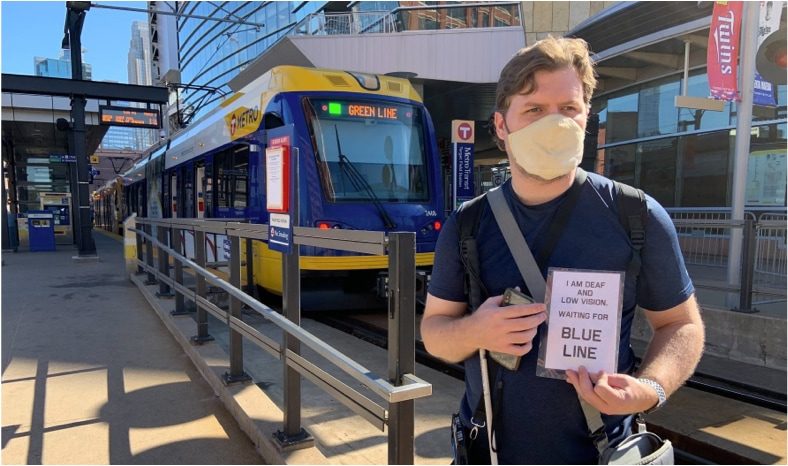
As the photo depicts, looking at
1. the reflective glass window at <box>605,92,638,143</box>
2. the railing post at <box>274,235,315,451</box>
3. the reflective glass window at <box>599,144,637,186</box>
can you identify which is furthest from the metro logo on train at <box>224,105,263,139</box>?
the reflective glass window at <box>605,92,638,143</box>

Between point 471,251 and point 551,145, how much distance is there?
359mm

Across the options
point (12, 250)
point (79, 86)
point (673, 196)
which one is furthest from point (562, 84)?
point (12, 250)

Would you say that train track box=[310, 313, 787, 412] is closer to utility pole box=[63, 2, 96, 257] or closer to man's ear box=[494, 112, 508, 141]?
man's ear box=[494, 112, 508, 141]

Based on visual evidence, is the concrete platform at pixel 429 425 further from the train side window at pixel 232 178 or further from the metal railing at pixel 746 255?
the train side window at pixel 232 178

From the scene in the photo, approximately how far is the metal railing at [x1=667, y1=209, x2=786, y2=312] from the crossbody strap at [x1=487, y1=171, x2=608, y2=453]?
200 inches

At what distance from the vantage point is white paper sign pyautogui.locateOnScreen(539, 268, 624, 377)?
1351 millimetres

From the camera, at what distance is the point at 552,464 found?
4.82ft

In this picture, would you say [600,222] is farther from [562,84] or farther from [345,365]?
[345,365]

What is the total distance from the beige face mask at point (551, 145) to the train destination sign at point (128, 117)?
52.1 ft

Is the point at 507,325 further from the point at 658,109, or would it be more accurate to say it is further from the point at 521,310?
the point at 658,109

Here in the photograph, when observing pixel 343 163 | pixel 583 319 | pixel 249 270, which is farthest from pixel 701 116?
pixel 583 319

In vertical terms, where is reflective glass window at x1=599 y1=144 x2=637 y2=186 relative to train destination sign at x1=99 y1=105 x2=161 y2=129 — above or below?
below

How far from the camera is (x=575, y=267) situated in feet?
4.70

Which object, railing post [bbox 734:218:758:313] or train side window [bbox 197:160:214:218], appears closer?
railing post [bbox 734:218:758:313]
